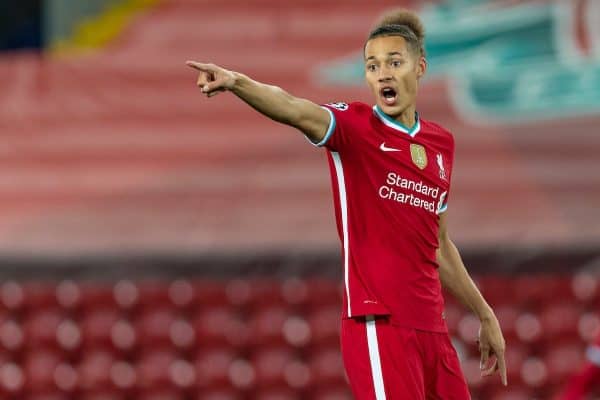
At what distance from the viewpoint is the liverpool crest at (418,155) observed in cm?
321

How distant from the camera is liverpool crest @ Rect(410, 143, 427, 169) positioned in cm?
321

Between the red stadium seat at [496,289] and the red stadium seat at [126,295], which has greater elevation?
the red stadium seat at [126,295]

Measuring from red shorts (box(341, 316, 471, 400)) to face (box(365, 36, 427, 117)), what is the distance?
490mm

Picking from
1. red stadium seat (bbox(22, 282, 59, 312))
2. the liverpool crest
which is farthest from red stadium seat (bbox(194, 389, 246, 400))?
the liverpool crest

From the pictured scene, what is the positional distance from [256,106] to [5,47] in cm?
525

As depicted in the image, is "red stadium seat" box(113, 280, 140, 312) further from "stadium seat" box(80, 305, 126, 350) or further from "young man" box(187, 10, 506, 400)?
"young man" box(187, 10, 506, 400)

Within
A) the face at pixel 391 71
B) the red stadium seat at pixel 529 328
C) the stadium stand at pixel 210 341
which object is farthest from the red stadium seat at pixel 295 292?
the face at pixel 391 71

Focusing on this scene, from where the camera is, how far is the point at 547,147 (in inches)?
275

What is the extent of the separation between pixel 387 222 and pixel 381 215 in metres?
0.02

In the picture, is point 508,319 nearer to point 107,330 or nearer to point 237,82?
point 107,330

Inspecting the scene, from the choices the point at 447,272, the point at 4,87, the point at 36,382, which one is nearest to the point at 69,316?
the point at 36,382

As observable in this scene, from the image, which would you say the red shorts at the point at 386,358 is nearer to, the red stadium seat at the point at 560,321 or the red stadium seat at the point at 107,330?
the red stadium seat at the point at 560,321

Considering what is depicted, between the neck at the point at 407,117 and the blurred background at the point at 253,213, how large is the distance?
3.49 m

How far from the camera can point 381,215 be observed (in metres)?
3.16
